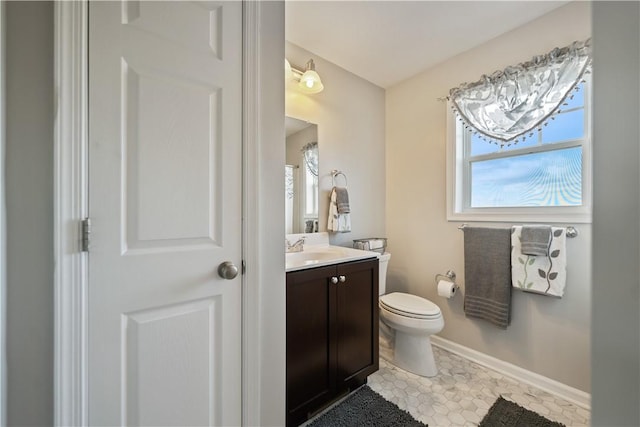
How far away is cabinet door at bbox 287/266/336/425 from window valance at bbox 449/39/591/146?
1.52 m

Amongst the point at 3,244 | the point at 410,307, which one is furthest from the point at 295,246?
the point at 3,244

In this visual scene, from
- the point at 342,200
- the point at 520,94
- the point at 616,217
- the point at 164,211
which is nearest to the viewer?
the point at 616,217

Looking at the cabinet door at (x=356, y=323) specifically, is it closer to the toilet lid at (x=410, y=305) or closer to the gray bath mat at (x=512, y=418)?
the toilet lid at (x=410, y=305)

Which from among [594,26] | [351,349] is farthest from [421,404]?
[594,26]

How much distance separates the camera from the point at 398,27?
1783mm

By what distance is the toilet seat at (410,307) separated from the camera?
175cm

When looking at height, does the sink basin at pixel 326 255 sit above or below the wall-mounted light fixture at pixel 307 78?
below

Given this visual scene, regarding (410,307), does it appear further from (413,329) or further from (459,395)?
(459,395)

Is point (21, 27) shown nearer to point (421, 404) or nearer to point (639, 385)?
point (639, 385)

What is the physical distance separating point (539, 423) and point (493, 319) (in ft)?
1.89

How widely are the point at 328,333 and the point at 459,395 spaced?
3.06 feet

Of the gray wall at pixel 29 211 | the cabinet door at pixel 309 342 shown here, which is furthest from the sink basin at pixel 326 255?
the gray wall at pixel 29 211

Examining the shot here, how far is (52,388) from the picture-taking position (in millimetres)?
695

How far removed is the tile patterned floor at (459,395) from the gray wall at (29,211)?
63.6 inches
